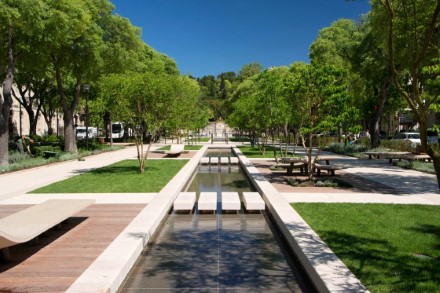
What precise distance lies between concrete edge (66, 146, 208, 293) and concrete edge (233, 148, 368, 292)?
2819mm

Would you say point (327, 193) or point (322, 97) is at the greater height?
point (322, 97)

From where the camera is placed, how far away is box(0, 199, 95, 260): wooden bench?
624 centimetres

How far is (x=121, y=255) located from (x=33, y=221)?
6.93 ft

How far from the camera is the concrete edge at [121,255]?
18.0 ft

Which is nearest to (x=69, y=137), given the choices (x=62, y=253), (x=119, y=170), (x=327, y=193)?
(x=119, y=170)

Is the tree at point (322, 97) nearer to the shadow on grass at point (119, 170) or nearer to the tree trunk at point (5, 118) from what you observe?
the shadow on grass at point (119, 170)

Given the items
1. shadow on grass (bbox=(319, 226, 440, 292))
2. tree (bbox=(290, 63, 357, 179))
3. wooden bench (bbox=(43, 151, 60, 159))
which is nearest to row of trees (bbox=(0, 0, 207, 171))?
wooden bench (bbox=(43, 151, 60, 159))

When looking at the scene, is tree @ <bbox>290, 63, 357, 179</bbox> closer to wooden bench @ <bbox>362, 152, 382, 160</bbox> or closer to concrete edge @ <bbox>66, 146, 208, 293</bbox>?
concrete edge @ <bbox>66, 146, 208, 293</bbox>

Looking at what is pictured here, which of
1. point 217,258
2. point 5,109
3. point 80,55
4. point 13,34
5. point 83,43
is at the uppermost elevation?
point 83,43

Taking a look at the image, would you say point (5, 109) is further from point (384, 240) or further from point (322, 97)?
point (384, 240)

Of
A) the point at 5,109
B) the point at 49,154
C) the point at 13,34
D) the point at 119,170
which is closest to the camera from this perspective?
the point at 119,170

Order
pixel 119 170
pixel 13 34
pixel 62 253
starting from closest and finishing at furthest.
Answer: pixel 62 253
pixel 119 170
pixel 13 34

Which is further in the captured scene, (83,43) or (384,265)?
(83,43)

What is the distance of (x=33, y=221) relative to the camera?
7598mm
